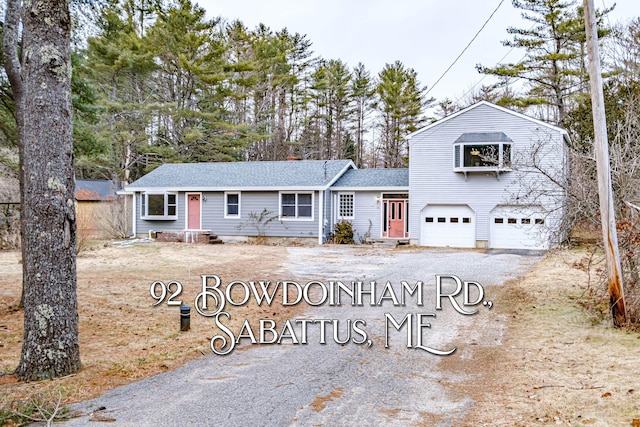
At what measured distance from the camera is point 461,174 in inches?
812

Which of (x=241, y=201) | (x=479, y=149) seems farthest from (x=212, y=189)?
(x=479, y=149)

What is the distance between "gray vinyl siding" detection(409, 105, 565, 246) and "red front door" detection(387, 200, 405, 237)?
2.56ft

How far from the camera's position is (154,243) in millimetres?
21797

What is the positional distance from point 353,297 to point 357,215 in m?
12.7

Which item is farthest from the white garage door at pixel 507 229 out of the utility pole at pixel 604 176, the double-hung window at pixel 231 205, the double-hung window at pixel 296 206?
the utility pole at pixel 604 176

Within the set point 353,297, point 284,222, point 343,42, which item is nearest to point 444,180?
point 284,222

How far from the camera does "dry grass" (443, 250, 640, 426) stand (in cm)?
433

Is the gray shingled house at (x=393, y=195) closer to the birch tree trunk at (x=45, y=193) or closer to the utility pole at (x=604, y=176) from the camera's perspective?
the utility pole at (x=604, y=176)

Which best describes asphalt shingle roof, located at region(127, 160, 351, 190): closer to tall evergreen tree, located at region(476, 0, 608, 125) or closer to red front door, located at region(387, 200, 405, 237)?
red front door, located at region(387, 200, 405, 237)

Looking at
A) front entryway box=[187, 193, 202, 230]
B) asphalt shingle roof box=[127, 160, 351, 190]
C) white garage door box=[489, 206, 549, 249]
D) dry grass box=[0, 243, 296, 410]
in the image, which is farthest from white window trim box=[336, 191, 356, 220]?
dry grass box=[0, 243, 296, 410]

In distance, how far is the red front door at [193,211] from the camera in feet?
78.4

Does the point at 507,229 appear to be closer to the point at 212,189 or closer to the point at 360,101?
the point at 212,189

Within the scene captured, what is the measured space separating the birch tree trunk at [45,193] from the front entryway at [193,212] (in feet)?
61.5

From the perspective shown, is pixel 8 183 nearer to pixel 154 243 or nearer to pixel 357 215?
pixel 154 243
